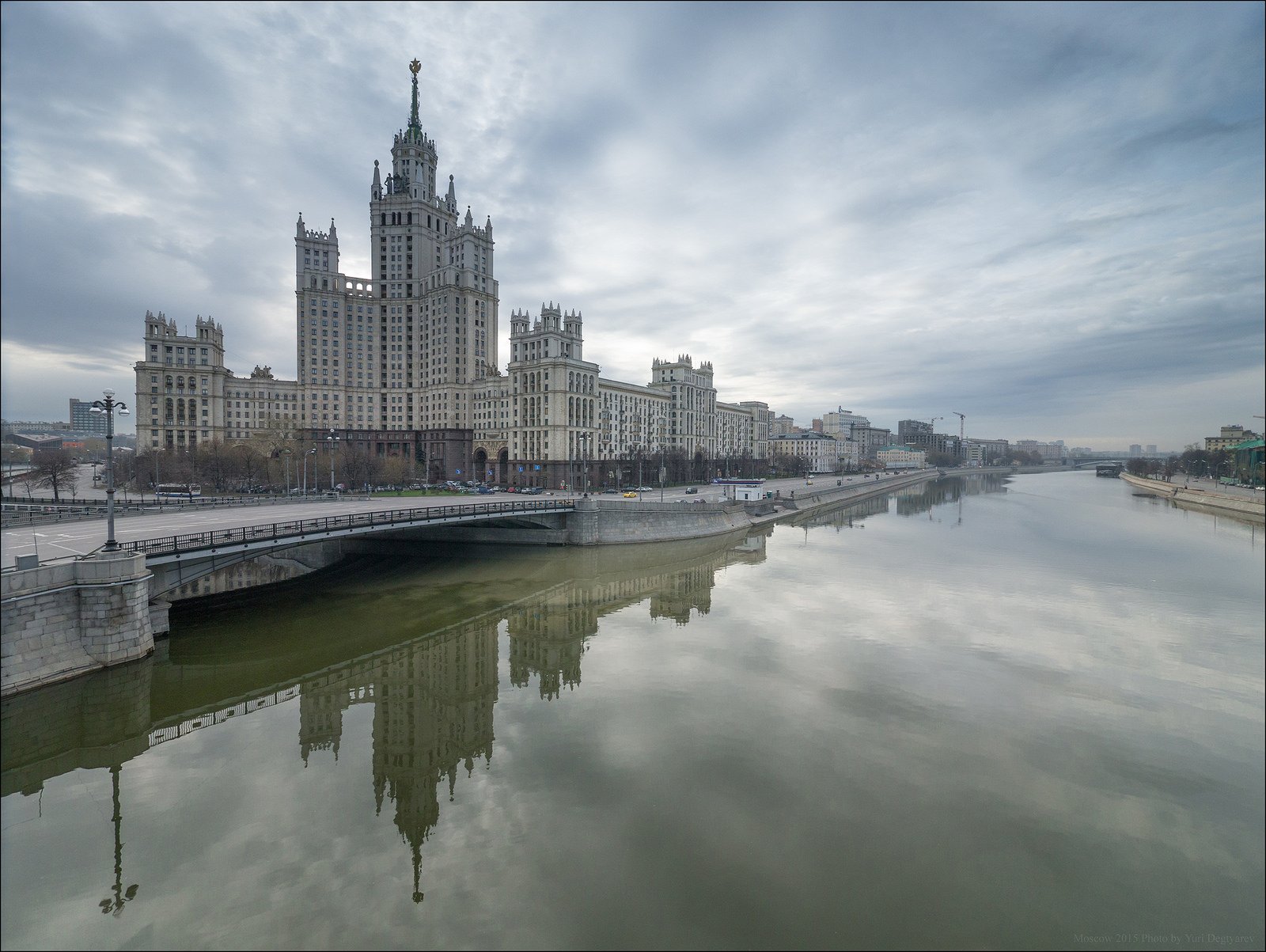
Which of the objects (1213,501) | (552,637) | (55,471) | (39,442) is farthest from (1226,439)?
(39,442)

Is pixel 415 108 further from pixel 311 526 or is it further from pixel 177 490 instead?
pixel 311 526

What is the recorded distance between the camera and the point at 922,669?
64.2 feet

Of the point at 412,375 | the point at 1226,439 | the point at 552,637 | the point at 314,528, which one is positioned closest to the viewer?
the point at 552,637

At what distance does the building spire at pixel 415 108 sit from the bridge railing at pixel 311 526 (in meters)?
91.2

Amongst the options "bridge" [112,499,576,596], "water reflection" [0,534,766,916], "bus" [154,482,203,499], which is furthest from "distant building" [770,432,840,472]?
"bridge" [112,499,576,596]

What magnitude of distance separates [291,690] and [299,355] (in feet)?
302

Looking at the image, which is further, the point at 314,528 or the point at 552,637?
the point at 314,528

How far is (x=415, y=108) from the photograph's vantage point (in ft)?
332

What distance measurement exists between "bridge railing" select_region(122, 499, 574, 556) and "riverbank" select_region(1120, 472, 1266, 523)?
5947cm

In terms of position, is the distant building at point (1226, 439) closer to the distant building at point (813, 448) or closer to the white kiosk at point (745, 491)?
the distant building at point (813, 448)

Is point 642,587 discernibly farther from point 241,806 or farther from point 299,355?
point 299,355

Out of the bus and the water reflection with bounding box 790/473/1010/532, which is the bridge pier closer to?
the bus

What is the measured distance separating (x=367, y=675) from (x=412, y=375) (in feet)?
285

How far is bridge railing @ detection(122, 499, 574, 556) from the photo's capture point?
2119 cm
